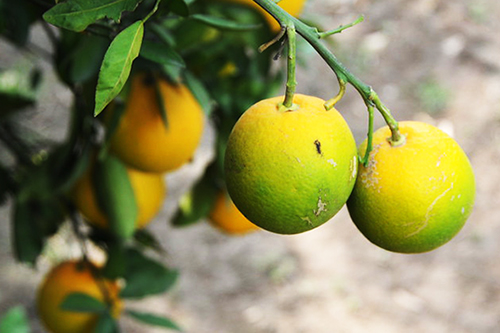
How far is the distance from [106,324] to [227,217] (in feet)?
0.94

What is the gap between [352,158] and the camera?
46 cm

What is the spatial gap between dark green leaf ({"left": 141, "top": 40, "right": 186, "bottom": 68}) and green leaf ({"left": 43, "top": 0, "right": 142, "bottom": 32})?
80mm

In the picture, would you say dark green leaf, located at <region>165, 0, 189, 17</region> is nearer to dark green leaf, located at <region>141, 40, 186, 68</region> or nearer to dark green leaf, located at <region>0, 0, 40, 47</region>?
dark green leaf, located at <region>141, 40, 186, 68</region>

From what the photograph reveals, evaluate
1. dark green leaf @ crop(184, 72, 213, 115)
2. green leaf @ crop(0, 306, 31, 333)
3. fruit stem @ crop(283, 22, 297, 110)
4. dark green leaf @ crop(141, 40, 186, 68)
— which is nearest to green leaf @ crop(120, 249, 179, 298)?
green leaf @ crop(0, 306, 31, 333)

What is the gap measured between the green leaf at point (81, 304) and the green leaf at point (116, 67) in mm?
700

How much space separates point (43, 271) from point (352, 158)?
195 cm

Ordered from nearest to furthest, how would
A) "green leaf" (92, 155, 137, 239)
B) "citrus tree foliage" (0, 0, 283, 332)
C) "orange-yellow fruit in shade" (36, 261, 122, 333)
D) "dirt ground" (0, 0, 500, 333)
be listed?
"citrus tree foliage" (0, 0, 283, 332) < "green leaf" (92, 155, 137, 239) < "orange-yellow fruit in shade" (36, 261, 122, 333) < "dirt ground" (0, 0, 500, 333)

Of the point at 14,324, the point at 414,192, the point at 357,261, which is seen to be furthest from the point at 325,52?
the point at 357,261

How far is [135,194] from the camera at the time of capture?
102 centimetres

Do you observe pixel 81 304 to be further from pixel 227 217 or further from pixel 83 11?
pixel 83 11

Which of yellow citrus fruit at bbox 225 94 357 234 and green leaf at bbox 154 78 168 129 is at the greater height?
yellow citrus fruit at bbox 225 94 357 234

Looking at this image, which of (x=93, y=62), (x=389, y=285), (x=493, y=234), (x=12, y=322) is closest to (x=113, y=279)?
(x=12, y=322)

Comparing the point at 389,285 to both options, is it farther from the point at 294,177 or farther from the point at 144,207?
the point at 294,177

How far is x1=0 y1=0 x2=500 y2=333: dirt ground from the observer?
2.19 metres
